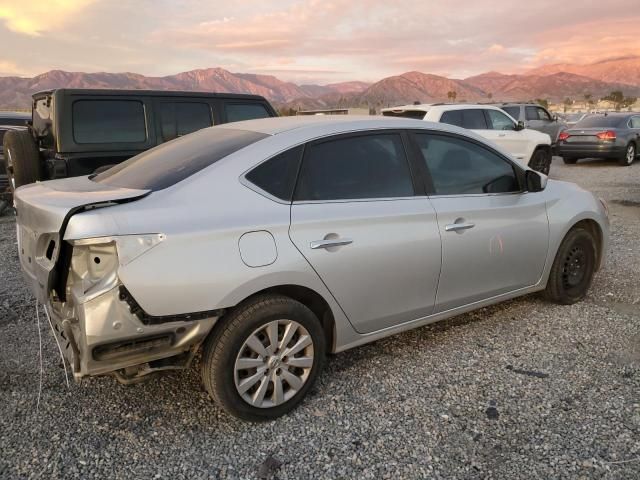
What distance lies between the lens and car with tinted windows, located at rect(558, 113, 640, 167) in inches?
554

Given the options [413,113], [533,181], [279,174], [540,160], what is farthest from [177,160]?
[540,160]

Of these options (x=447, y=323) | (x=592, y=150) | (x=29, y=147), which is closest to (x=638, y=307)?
(x=447, y=323)

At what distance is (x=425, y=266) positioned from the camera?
3.28 meters

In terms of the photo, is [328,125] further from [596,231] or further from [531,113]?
[531,113]

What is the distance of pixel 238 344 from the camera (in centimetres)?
263

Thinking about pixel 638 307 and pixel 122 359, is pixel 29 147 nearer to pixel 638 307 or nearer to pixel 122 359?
pixel 122 359

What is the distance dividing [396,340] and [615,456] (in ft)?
5.19

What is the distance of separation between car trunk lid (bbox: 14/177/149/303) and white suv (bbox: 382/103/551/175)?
8302 mm

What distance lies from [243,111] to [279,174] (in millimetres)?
4787

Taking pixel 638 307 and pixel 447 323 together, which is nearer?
pixel 447 323

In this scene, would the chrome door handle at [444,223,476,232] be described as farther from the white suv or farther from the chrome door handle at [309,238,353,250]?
the white suv

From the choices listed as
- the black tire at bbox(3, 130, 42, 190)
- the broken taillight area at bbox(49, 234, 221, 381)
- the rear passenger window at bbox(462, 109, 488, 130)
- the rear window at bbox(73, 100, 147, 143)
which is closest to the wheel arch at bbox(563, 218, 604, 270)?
the broken taillight area at bbox(49, 234, 221, 381)

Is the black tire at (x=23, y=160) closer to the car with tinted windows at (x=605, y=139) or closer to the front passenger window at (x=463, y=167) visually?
the front passenger window at (x=463, y=167)

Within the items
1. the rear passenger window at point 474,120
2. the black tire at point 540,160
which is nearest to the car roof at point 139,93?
the rear passenger window at point 474,120
